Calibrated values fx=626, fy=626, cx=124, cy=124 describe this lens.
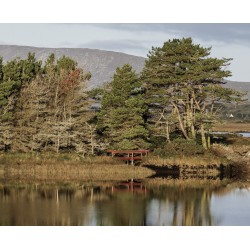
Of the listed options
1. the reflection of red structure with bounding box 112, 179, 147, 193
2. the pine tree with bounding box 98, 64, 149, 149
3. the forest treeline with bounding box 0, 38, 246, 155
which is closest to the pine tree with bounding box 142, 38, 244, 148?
the forest treeline with bounding box 0, 38, 246, 155

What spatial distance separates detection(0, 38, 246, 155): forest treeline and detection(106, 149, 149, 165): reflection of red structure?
66cm

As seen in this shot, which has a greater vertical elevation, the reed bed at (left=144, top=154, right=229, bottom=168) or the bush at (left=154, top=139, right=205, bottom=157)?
the bush at (left=154, top=139, right=205, bottom=157)

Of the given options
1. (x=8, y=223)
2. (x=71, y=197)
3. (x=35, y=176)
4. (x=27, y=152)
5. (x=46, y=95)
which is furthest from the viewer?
(x=46, y=95)

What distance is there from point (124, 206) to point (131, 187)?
7587 millimetres

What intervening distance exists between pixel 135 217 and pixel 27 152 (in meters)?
21.5

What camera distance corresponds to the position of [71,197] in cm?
3991

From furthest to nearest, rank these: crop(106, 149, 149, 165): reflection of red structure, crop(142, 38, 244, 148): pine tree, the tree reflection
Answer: crop(142, 38, 244, 148): pine tree
crop(106, 149, 149, 165): reflection of red structure
the tree reflection

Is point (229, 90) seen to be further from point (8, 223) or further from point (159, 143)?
point (8, 223)

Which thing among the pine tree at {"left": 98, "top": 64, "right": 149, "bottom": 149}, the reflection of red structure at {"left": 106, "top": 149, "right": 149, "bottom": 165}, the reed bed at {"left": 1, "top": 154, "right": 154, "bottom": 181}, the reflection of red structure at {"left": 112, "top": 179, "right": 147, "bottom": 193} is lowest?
the reflection of red structure at {"left": 112, "top": 179, "right": 147, "bottom": 193}

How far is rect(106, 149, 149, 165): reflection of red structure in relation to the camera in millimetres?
53219

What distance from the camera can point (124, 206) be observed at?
37000 millimetres

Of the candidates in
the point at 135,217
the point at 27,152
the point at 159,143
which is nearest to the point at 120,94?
the point at 159,143

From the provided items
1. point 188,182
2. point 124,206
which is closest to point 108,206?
point 124,206

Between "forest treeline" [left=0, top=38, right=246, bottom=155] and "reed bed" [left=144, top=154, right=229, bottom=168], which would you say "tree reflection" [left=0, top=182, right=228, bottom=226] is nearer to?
"reed bed" [left=144, top=154, right=229, bottom=168]
